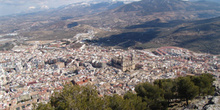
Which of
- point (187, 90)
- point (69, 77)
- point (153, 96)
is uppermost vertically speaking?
point (187, 90)

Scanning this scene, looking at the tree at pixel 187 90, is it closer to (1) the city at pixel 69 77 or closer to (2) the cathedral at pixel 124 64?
(1) the city at pixel 69 77

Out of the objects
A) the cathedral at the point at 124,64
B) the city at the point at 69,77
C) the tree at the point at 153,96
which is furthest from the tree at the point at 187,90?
the cathedral at the point at 124,64

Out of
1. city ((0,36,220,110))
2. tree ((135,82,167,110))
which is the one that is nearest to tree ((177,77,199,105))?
tree ((135,82,167,110))

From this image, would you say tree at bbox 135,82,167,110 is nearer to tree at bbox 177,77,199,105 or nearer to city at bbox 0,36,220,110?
tree at bbox 177,77,199,105

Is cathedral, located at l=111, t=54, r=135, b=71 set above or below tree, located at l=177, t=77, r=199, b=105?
below

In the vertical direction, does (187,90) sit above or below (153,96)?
above

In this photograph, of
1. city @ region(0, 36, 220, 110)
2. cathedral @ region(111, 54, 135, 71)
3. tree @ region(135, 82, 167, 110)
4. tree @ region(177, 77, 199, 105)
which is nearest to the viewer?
tree @ region(135, 82, 167, 110)

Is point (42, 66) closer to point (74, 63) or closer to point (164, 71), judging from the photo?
point (74, 63)

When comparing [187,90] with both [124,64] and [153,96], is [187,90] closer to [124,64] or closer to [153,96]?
[153,96]

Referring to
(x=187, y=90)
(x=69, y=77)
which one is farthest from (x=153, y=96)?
(x=69, y=77)

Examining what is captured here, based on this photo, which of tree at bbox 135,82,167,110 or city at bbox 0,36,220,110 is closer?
tree at bbox 135,82,167,110

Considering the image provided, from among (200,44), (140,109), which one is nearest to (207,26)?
(200,44)
